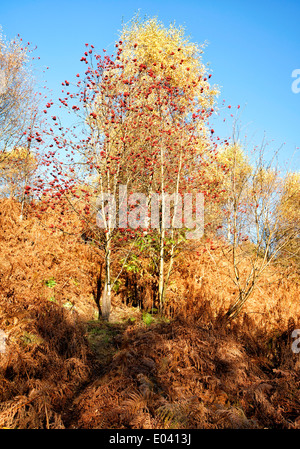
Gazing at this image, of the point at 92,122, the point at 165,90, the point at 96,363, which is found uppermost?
the point at 165,90

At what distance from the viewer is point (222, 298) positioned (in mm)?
8086

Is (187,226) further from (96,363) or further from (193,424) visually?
(193,424)

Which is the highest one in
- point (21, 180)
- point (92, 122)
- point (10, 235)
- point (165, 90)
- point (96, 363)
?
point (165, 90)

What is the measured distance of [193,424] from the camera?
9.86ft

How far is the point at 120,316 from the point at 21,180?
662 centimetres
